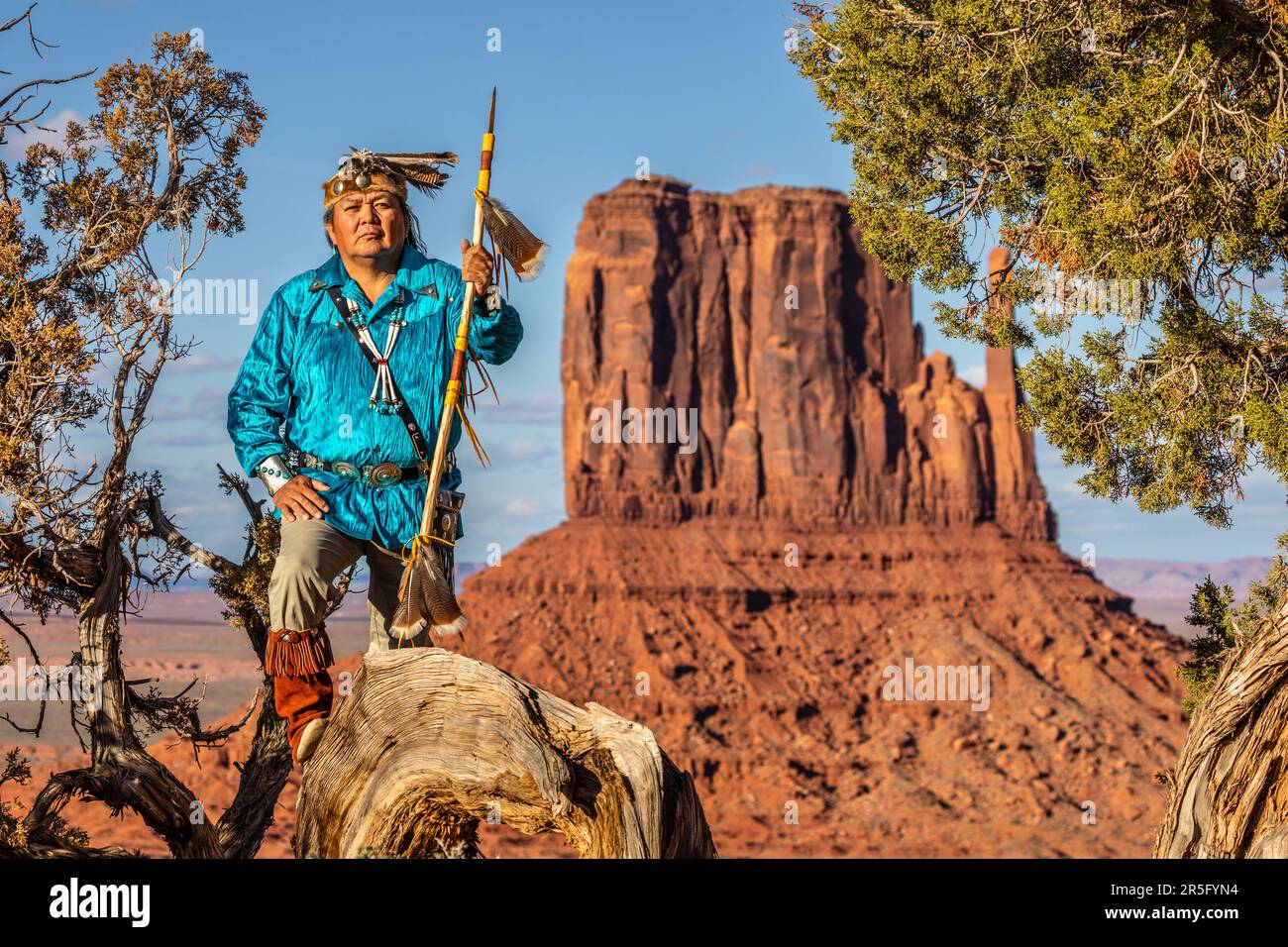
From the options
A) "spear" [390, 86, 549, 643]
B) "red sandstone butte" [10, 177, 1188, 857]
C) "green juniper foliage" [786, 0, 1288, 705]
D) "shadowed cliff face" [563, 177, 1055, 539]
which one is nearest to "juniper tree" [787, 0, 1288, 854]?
"green juniper foliage" [786, 0, 1288, 705]

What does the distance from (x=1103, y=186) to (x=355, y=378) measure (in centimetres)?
607

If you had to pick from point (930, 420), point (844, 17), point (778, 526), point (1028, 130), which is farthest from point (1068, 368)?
point (930, 420)

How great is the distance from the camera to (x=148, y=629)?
4744 inches

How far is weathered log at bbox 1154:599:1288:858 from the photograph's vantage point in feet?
25.6

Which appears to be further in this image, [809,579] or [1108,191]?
[809,579]

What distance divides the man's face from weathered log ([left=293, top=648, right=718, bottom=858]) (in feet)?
5.55

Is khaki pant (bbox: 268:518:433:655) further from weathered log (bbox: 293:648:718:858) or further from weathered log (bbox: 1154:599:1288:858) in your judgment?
weathered log (bbox: 1154:599:1288:858)

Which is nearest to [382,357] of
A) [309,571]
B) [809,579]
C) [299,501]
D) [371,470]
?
[371,470]

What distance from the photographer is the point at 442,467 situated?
602cm

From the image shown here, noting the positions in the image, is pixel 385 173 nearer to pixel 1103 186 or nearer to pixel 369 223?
pixel 369 223
